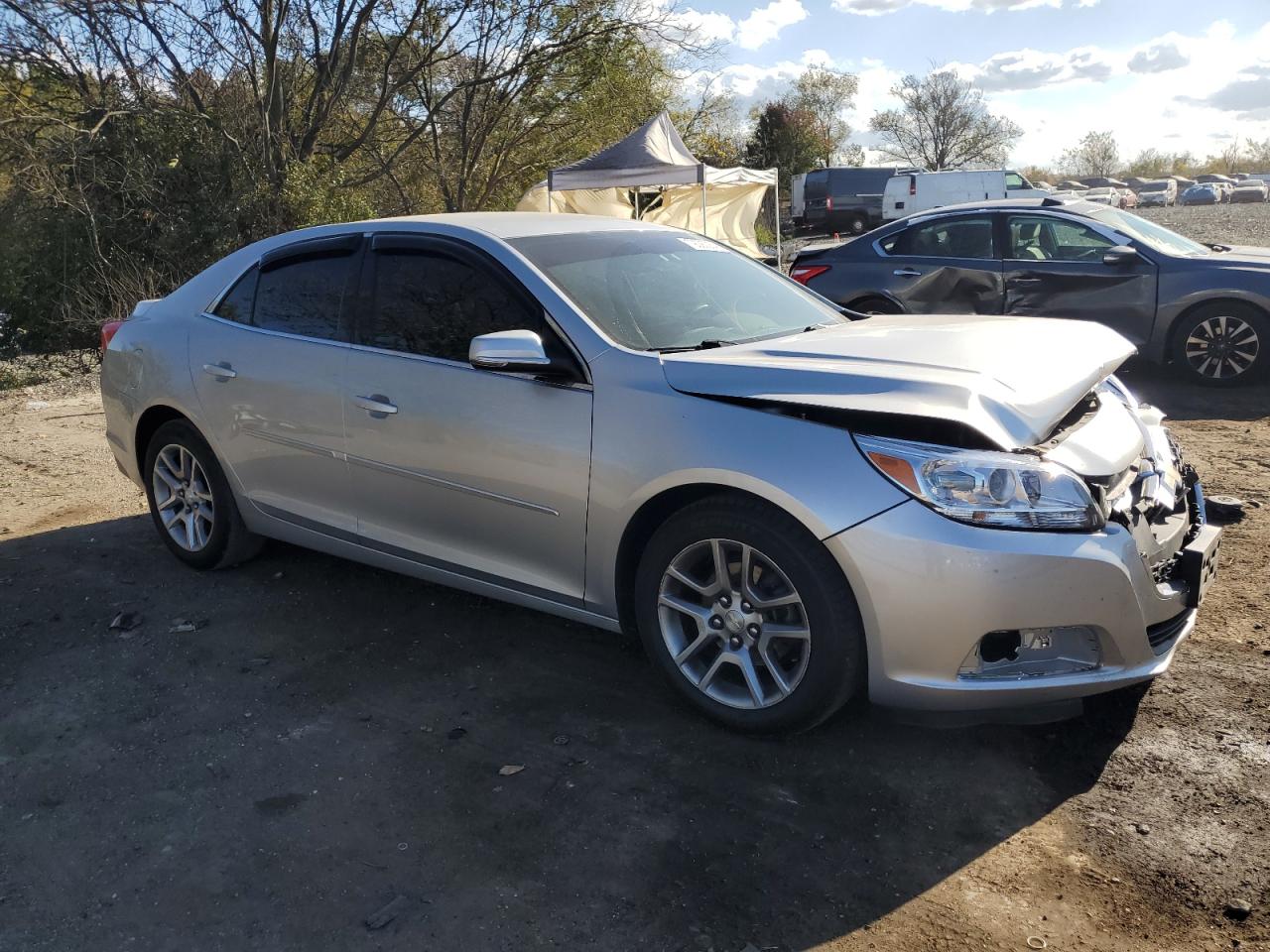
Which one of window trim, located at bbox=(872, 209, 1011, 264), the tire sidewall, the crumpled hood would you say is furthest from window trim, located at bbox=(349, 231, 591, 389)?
window trim, located at bbox=(872, 209, 1011, 264)

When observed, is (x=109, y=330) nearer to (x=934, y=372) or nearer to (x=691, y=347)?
(x=691, y=347)

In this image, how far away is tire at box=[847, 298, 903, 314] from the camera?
8.93 m

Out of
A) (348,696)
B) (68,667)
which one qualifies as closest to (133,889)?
(348,696)

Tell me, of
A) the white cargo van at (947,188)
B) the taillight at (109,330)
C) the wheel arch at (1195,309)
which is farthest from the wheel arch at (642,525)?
the white cargo van at (947,188)

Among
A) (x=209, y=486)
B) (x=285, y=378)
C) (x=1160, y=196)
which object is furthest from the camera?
(x=1160, y=196)

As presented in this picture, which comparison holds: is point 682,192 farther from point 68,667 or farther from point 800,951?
point 800,951

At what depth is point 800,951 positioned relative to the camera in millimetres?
2404

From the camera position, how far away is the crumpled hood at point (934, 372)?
299 centimetres

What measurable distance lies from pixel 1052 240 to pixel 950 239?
82cm

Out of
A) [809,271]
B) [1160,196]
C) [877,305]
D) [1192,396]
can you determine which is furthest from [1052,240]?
[1160,196]

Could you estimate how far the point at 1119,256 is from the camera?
840cm

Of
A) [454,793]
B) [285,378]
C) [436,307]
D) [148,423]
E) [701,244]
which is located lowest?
[454,793]

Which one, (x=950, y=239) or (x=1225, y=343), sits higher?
(x=950, y=239)

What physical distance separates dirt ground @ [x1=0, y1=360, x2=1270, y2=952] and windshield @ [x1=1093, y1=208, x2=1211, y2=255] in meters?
5.08
